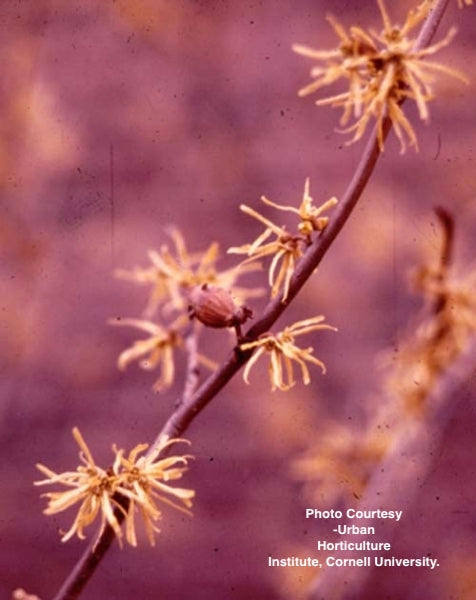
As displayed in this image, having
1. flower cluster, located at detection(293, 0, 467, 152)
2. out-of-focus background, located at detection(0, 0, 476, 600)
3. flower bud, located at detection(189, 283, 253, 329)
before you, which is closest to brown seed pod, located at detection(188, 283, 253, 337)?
flower bud, located at detection(189, 283, 253, 329)

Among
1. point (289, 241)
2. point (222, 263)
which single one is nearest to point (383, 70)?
point (289, 241)

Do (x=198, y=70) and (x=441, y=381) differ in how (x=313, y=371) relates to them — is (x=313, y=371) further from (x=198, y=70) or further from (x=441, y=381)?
(x=441, y=381)

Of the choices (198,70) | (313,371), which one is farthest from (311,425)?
(198,70)

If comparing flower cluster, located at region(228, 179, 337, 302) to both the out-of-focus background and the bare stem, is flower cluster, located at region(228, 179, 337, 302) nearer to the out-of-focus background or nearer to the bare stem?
the bare stem

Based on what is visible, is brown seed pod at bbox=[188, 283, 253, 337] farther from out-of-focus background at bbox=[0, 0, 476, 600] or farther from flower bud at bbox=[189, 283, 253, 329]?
out-of-focus background at bbox=[0, 0, 476, 600]

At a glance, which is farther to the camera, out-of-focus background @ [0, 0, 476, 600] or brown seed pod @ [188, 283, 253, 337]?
out-of-focus background @ [0, 0, 476, 600]

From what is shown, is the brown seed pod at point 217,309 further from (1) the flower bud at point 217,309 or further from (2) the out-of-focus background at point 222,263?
(2) the out-of-focus background at point 222,263

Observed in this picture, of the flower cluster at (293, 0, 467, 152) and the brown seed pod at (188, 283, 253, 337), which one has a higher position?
the flower cluster at (293, 0, 467, 152)
